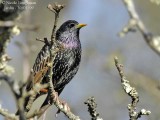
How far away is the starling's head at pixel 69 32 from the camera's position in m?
7.78

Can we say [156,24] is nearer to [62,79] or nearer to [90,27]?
[90,27]

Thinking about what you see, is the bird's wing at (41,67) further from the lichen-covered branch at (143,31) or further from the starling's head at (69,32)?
the lichen-covered branch at (143,31)

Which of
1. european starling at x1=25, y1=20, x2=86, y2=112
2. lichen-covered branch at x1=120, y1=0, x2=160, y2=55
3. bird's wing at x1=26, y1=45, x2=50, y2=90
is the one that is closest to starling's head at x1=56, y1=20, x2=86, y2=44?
european starling at x1=25, y1=20, x2=86, y2=112

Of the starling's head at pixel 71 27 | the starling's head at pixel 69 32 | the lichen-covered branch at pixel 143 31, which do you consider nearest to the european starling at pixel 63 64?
the starling's head at pixel 69 32

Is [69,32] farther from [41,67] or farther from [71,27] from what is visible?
[41,67]

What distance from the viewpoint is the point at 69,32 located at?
8031 mm

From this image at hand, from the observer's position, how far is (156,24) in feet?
40.5

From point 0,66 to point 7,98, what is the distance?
678cm

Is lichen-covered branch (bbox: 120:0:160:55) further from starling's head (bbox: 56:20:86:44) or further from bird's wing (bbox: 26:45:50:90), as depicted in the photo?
starling's head (bbox: 56:20:86:44)

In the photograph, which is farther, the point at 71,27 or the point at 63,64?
the point at 71,27

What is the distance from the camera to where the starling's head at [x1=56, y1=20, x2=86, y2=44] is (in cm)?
778

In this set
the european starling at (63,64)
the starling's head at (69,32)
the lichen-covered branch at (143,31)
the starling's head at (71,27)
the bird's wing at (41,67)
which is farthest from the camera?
the starling's head at (71,27)

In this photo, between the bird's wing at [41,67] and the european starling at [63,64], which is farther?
the european starling at [63,64]

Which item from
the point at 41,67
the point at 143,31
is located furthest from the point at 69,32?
the point at 143,31
